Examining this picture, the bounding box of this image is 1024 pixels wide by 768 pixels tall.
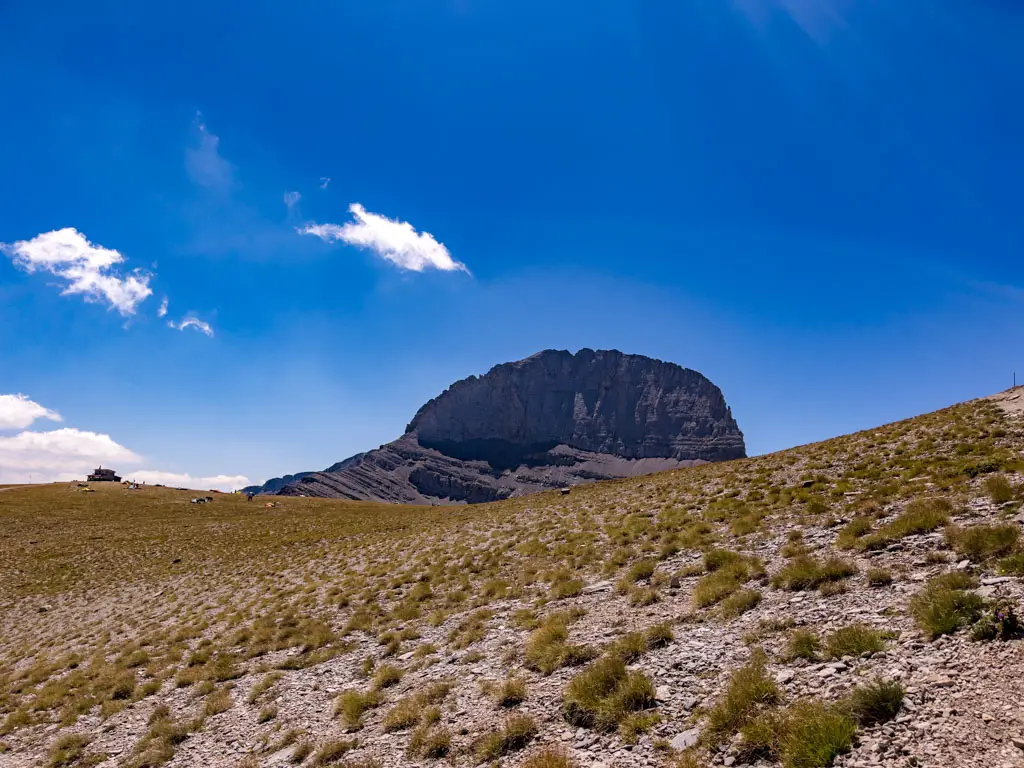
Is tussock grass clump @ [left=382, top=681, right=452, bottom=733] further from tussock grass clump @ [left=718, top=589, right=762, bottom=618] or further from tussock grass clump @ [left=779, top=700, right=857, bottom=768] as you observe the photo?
tussock grass clump @ [left=779, top=700, right=857, bottom=768]

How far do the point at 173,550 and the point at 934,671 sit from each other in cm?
5968

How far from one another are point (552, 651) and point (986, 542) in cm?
926

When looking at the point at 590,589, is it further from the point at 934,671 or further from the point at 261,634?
the point at 261,634

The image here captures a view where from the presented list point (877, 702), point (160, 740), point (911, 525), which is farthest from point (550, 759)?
point (911, 525)

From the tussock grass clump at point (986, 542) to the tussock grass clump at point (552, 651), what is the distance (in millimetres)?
8002

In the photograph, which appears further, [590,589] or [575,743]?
[590,589]

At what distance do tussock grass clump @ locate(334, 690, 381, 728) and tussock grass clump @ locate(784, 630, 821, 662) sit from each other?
8.90 meters

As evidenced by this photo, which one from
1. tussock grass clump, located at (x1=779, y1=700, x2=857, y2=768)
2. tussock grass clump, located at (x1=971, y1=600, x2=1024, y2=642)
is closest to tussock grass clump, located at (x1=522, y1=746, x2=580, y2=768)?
tussock grass clump, located at (x1=779, y1=700, x2=857, y2=768)

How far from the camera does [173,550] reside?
162 feet

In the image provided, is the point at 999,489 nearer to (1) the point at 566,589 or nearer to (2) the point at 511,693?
(1) the point at 566,589

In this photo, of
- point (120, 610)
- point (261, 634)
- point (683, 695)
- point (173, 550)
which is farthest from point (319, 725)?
point (173, 550)

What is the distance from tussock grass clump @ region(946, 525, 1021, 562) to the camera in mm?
9648

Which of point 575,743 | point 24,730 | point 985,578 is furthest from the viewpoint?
point 24,730

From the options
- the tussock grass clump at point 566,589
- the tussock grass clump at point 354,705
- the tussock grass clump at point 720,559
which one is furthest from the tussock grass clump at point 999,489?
the tussock grass clump at point 354,705
